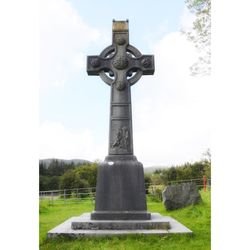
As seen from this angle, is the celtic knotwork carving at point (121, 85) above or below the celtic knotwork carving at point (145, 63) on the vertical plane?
below

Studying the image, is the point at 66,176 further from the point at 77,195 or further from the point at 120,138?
the point at 120,138

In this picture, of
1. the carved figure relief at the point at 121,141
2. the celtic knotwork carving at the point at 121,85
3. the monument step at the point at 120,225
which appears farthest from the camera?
the celtic knotwork carving at the point at 121,85

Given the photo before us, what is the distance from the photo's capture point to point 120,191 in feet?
25.5

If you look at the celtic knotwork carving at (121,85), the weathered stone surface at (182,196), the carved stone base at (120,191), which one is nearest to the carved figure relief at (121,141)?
the carved stone base at (120,191)

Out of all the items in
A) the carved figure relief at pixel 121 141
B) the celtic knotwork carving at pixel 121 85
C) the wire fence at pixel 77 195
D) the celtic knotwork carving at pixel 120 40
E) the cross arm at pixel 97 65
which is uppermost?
the celtic knotwork carving at pixel 120 40

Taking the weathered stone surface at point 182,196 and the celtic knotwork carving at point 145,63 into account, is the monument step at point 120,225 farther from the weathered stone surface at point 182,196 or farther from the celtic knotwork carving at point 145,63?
the weathered stone surface at point 182,196

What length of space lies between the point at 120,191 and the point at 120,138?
1.09m

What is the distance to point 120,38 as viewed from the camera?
8531 mm

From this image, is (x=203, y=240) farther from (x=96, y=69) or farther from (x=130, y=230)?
(x=96, y=69)

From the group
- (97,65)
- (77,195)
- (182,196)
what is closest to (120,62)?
(97,65)

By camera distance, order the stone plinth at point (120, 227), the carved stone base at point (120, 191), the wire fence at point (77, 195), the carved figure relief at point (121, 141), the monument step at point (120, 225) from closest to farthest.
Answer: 1. the stone plinth at point (120, 227)
2. the monument step at point (120, 225)
3. the carved stone base at point (120, 191)
4. the carved figure relief at point (121, 141)
5. the wire fence at point (77, 195)

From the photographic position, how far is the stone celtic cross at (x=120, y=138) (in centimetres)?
772

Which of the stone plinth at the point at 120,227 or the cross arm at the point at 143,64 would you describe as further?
the cross arm at the point at 143,64

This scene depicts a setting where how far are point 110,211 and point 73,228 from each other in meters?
0.84
